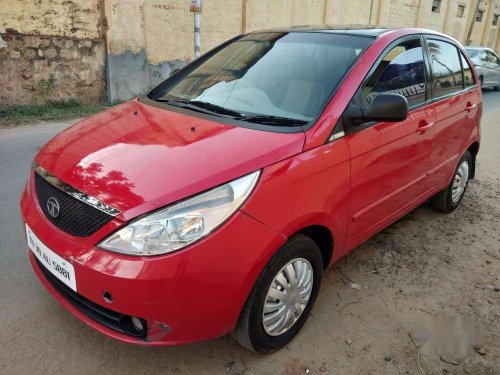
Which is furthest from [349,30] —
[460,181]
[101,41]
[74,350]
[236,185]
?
[101,41]

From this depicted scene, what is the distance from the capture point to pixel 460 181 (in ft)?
14.0

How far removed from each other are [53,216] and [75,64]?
7.90 metres

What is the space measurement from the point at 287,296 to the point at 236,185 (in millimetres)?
718

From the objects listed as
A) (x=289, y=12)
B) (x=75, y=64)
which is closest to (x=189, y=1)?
(x=75, y=64)

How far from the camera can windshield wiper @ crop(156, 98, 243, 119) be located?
8.59 ft

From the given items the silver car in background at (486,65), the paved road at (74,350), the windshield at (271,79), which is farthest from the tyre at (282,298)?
the silver car in background at (486,65)

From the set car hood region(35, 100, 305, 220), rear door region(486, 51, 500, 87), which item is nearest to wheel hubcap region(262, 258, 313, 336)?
car hood region(35, 100, 305, 220)

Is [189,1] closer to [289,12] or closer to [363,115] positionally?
[289,12]

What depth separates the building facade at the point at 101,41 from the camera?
8.28 m

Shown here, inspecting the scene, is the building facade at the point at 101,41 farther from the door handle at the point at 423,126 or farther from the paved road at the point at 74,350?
the door handle at the point at 423,126

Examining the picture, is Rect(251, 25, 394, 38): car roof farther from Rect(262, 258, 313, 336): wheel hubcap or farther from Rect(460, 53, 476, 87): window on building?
Rect(262, 258, 313, 336): wheel hubcap

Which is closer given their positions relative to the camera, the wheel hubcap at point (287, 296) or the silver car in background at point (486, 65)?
the wheel hubcap at point (287, 296)

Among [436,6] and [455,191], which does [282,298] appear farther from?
[436,6]

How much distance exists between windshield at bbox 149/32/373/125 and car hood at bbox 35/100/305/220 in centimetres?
28
